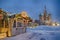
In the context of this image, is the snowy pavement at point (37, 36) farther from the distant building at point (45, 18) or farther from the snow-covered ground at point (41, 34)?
the distant building at point (45, 18)

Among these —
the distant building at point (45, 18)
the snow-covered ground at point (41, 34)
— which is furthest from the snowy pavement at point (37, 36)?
the distant building at point (45, 18)

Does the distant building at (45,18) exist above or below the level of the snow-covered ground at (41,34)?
above

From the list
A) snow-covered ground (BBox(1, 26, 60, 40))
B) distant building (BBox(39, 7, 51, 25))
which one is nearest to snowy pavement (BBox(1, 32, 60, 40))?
snow-covered ground (BBox(1, 26, 60, 40))

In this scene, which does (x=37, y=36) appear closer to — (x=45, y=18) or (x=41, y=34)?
(x=41, y=34)

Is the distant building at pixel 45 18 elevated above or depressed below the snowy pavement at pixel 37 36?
above

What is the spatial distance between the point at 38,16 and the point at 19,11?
0.32 meters

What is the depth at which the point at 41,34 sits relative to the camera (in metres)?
2.32

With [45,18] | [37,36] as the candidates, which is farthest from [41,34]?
[45,18]

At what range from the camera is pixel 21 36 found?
92.6 inches

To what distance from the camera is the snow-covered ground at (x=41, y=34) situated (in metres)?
2.30

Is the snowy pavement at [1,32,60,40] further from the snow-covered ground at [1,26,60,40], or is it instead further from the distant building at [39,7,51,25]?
the distant building at [39,7,51,25]

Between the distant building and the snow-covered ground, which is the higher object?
the distant building

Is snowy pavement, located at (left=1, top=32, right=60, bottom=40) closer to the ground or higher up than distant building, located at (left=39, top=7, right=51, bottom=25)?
closer to the ground

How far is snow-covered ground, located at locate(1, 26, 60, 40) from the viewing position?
2297mm
